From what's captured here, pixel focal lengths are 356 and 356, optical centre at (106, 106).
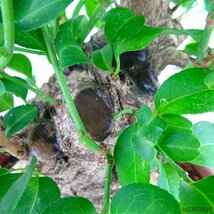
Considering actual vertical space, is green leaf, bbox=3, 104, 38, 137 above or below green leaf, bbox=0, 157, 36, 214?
above

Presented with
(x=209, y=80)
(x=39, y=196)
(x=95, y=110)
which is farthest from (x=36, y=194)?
(x=209, y=80)

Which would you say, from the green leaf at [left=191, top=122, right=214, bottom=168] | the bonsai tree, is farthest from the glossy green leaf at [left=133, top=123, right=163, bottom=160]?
the green leaf at [left=191, top=122, right=214, bottom=168]

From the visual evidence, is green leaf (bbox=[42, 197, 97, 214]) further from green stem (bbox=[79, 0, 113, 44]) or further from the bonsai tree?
green stem (bbox=[79, 0, 113, 44])

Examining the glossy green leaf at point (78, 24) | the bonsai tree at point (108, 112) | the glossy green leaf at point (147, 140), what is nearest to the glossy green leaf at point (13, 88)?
the bonsai tree at point (108, 112)

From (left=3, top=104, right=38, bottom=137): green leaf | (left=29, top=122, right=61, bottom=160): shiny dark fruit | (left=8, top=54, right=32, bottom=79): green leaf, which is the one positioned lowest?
(left=29, top=122, right=61, bottom=160): shiny dark fruit

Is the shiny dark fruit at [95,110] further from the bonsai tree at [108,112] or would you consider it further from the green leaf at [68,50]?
the green leaf at [68,50]

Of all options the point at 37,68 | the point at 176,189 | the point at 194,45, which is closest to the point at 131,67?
the point at 194,45
